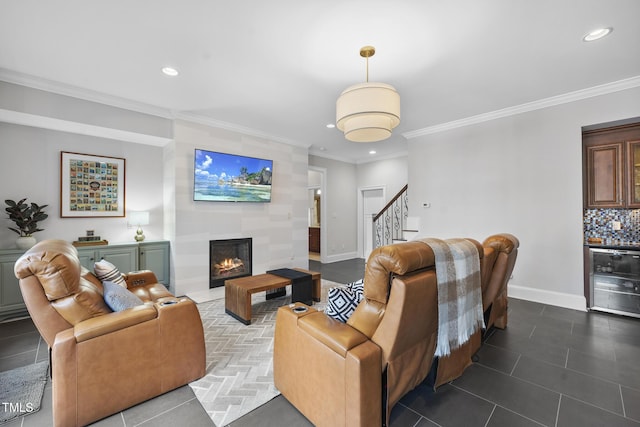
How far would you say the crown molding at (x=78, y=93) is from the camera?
3.04 metres

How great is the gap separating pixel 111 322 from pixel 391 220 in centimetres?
581

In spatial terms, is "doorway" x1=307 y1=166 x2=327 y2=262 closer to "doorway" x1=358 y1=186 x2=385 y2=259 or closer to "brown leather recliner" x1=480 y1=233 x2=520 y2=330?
"doorway" x1=358 y1=186 x2=385 y2=259

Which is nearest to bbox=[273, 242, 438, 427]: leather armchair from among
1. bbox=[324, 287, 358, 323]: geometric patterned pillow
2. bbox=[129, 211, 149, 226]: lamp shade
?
bbox=[324, 287, 358, 323]: geometric patterned pillow

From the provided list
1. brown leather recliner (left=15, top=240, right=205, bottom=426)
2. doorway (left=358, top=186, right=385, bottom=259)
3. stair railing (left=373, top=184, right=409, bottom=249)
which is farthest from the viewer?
doorway (left=358, top=186, right=385, bottom=259)

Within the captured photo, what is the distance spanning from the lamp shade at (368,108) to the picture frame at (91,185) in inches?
150

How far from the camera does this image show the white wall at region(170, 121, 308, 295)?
430cm

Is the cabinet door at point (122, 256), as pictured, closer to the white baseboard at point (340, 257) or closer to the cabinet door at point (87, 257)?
the cabinet door at point (87, 257)

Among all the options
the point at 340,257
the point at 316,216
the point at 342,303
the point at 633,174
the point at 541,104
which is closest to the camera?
the point at 342,303

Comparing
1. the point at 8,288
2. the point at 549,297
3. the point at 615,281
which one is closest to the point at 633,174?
the point at 615,281

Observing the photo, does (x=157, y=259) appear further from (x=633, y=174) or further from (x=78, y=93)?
(x=633, y=174)

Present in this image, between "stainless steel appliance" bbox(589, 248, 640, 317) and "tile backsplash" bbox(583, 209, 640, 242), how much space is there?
438 millimetres

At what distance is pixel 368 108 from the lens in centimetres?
237

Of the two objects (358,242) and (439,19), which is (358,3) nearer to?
(439,19)

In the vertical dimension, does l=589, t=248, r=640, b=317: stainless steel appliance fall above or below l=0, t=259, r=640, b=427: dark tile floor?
above
